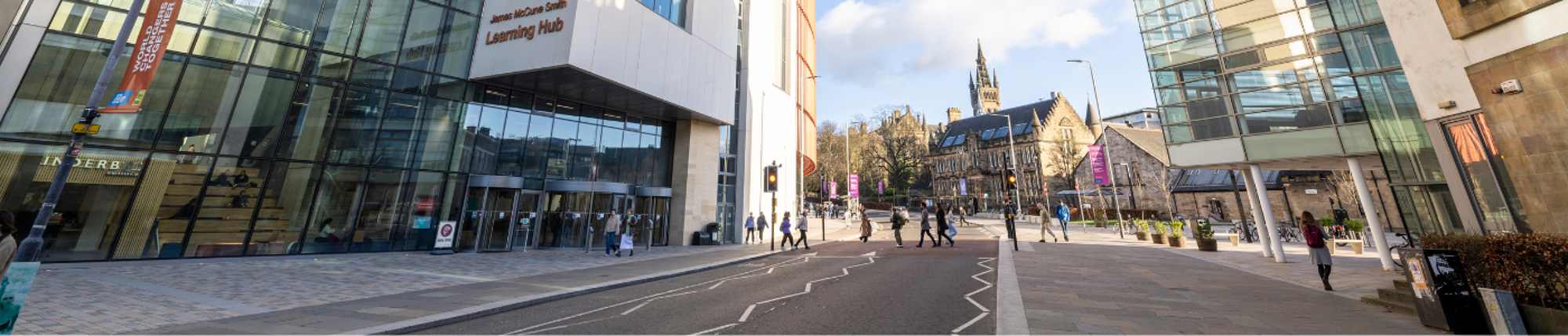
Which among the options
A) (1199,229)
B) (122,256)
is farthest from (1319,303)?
(122,256)

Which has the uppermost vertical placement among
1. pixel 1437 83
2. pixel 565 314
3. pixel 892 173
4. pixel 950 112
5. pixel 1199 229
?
pixel 950 112

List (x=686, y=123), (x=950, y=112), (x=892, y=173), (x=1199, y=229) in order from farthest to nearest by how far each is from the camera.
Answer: (x=950, y=112)
(x=892, y=173)
(x=686, y=123)
(x=1199, y=229)

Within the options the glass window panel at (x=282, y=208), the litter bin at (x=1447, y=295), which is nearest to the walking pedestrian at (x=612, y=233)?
the glass window panel at (x=282, y=208)

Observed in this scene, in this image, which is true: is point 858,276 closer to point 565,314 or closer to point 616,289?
point 616,289

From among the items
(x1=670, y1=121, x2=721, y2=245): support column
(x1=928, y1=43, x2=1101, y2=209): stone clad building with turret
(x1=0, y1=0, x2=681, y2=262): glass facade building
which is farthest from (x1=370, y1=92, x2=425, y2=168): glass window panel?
(x1=928, y1=43, x2=1101, y2=209): stone clad building with turret

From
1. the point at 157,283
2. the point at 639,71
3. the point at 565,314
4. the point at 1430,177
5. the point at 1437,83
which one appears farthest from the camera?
the point at 639,71

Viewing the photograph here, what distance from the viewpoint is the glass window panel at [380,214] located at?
15.2m

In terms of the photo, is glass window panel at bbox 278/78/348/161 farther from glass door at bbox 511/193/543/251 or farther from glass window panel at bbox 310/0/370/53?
glass door at bbox 511/193/543/251

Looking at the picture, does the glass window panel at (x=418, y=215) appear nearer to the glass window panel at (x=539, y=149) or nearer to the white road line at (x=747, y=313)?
the glass window panel at (x=539, y=149)

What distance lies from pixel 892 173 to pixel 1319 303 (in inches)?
2728

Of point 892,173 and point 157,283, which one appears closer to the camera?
point 157,283

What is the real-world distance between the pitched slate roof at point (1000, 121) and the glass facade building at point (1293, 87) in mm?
52921

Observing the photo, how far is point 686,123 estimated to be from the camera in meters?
22.3

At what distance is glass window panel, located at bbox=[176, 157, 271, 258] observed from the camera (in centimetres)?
1282
